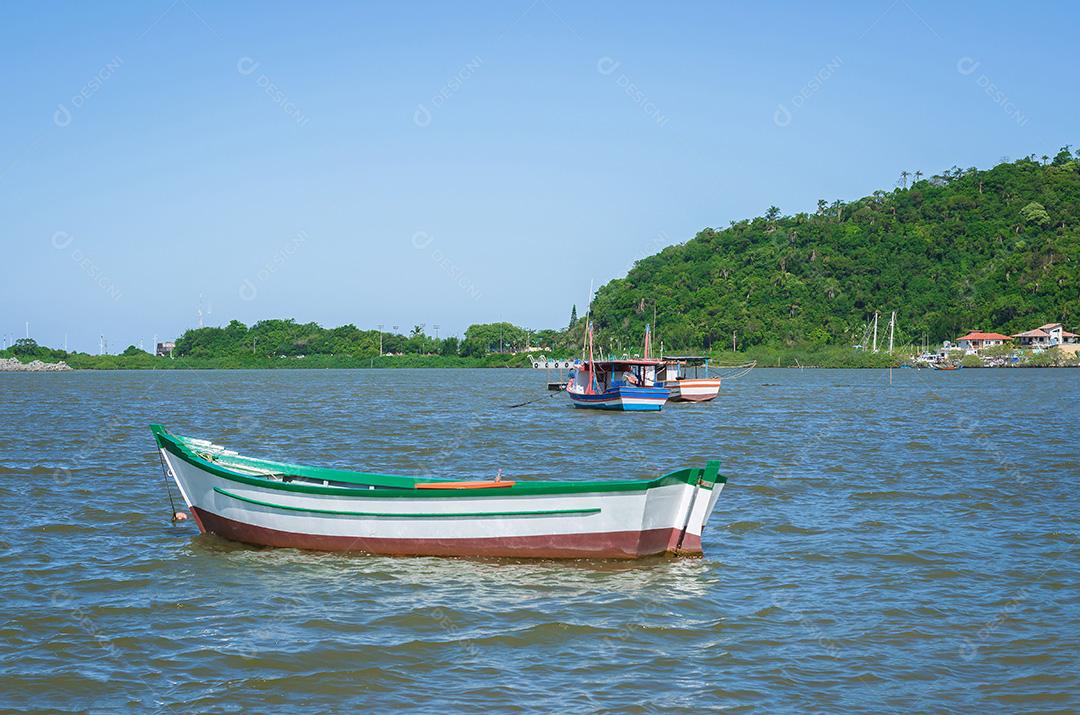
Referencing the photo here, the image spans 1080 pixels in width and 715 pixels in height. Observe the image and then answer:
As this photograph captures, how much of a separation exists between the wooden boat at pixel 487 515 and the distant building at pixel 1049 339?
13879 centimetres

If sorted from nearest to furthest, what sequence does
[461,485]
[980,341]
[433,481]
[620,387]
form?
[461,485] < [433,481] < [620,387] < [980,341]

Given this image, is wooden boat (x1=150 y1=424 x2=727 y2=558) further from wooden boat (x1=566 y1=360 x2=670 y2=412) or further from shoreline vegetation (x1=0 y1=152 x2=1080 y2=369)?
shoreline vegetation (x1=0 y1=152 x2=1080 y2=369)

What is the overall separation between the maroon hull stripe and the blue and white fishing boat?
33.4 metres

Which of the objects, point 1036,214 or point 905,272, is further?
point 905,272

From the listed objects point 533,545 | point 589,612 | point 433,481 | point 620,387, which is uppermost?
point 620,387

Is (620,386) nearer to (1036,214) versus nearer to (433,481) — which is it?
(433,481)

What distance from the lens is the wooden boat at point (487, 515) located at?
44.8 feet

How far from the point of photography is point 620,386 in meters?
49.7

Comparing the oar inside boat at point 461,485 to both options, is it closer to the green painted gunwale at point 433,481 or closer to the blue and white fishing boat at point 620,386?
the green painted gunwale at point 433,481

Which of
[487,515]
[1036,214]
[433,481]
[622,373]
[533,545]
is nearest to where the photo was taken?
[487,515]

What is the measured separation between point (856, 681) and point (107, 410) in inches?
2049

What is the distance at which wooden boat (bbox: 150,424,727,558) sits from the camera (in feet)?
44.8

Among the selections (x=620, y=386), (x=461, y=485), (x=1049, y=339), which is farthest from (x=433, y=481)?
(x=1049, y=339)

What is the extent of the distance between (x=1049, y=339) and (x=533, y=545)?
142m
